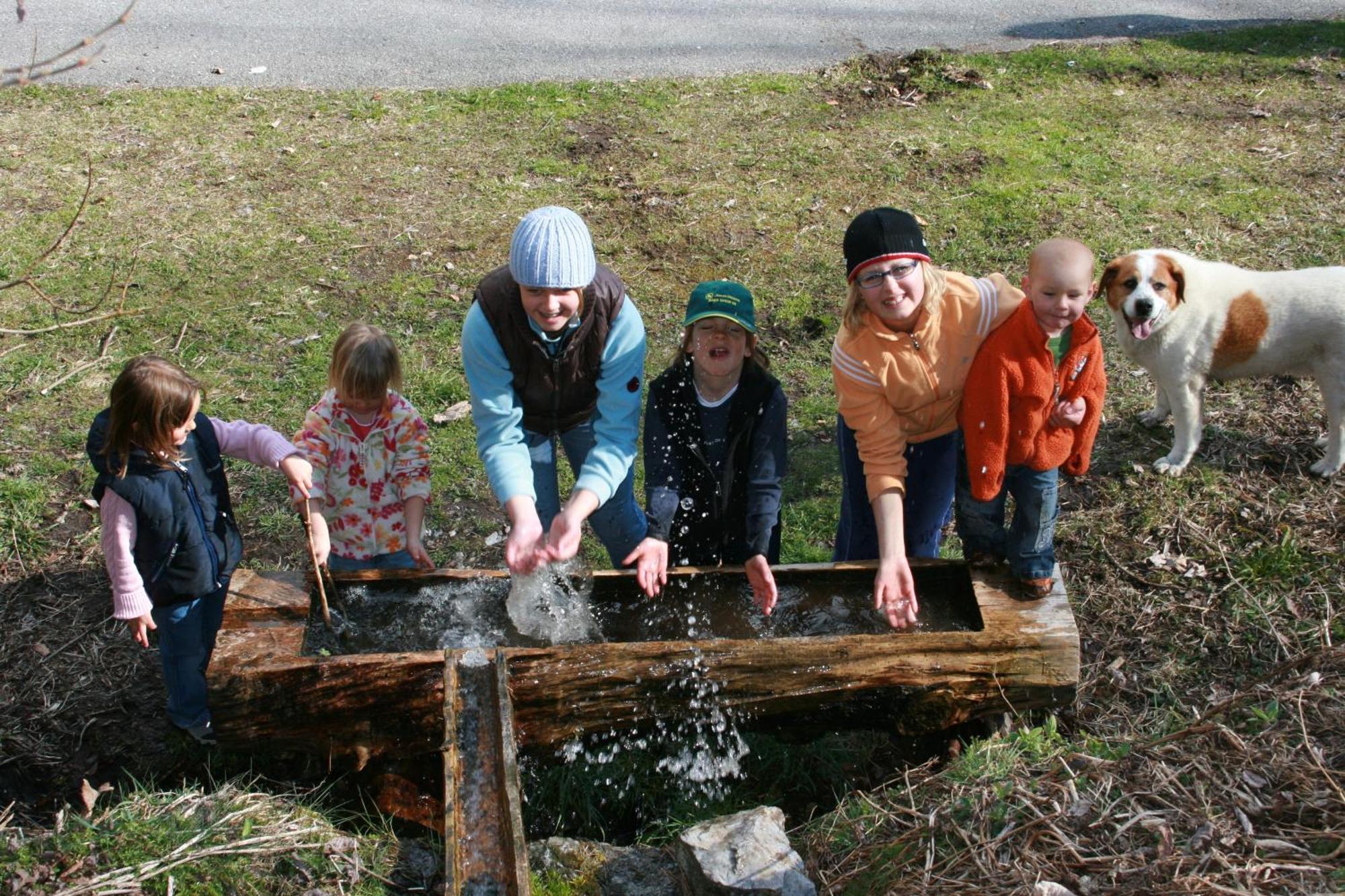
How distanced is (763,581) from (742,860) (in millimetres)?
1003

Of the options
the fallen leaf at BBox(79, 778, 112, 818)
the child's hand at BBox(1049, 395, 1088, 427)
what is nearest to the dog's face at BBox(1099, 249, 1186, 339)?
the child's hand at BBox(1049, 395, 1088, 427)

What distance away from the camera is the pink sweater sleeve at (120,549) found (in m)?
3.41

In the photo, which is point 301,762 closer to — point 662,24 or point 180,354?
point 180,354

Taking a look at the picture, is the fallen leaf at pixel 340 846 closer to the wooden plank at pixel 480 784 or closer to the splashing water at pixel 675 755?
the wooden plank at pixel 480 784

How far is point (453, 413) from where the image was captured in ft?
18.7

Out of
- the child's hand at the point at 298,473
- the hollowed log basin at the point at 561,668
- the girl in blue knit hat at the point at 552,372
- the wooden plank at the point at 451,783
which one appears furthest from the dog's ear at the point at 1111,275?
the child's hand at the point at 298,473

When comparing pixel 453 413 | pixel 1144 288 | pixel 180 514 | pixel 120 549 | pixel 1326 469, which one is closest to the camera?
pixel 120 549

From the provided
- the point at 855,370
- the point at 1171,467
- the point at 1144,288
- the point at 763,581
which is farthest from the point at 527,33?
the point at 763,581

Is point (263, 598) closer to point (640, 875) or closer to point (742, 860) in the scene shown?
point (640, 875)

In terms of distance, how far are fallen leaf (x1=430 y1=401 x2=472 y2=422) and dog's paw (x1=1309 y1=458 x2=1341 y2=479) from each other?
13.6ft

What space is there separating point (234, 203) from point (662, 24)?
4697 millimetres

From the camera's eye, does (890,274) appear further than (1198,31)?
No

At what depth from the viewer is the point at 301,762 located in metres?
3.70

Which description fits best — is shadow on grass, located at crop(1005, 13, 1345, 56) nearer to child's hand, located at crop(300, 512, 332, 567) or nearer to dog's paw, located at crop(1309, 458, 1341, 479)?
dog's paw, located at crop(1309, 458, 1341, 479)
